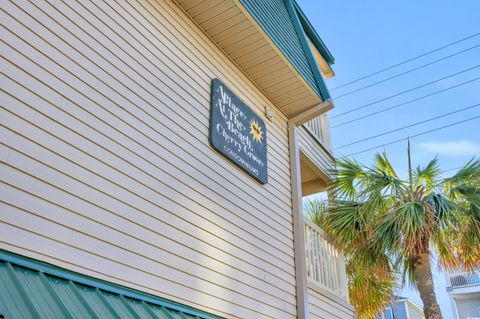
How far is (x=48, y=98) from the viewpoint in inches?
132

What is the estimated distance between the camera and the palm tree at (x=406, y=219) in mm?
7359

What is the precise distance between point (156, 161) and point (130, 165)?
1.07 ft

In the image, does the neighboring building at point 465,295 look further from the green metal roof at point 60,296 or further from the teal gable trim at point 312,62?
the green metal roof at point 60,296

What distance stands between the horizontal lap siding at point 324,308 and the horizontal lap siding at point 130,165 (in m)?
0.64

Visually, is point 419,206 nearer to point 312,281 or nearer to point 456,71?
point 312,281

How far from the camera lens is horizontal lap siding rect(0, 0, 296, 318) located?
3127mm

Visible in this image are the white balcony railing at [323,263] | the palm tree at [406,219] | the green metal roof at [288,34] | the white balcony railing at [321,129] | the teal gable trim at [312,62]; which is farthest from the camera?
the white balcony railing at [321,129]

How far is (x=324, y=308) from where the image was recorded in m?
6.40

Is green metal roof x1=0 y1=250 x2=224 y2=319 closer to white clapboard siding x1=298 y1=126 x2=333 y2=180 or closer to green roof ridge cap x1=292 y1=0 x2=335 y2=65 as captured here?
white clapboard siding x1=298 y1=126 x2=333 y2=180

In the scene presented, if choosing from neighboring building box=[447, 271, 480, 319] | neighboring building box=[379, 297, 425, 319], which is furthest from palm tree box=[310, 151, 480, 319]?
neighboring building box=[379, 297, 425, 319]

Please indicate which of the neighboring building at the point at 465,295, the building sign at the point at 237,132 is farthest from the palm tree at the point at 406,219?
the neighboring building at the point at 465,295

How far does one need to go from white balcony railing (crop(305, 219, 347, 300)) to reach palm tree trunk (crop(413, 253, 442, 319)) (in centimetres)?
127

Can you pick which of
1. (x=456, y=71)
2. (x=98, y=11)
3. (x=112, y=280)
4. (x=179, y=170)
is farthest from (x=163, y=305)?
(x=456, y=71)

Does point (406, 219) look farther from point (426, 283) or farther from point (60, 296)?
point (60, 296)
